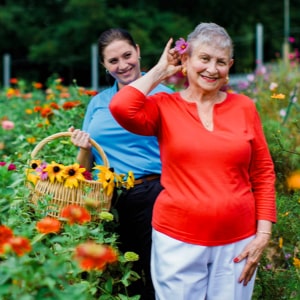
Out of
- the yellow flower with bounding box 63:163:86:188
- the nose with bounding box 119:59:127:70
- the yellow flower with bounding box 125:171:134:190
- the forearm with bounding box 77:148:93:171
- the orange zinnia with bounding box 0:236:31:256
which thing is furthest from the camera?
the nose with bounding box 119:59:127:70

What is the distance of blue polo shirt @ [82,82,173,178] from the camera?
305 centimetres

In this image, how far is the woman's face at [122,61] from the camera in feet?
10.4

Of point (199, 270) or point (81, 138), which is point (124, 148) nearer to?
point (81, 138)

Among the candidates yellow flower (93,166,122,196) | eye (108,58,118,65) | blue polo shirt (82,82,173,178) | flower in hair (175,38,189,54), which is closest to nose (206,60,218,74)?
flower in hair (175,38,189,54)

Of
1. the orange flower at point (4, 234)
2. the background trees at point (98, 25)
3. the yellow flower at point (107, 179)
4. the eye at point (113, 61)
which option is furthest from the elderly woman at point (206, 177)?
the background trees at point (98, 25)

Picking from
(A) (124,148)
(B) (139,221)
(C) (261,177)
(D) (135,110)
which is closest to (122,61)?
(A) (124,148)

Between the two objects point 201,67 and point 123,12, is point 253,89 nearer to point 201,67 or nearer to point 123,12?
point 201,67

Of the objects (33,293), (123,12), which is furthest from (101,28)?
(33,293)

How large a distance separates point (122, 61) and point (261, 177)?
3.42ft

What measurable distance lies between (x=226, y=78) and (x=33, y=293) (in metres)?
1.02

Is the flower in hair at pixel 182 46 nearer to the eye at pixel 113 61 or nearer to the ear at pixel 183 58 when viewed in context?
the ear at pixel 183 58

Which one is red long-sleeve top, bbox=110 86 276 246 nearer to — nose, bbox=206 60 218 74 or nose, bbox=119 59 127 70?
nose, bbox=206 60 218 74

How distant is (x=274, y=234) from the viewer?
130 inches

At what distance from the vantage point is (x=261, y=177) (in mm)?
2434
